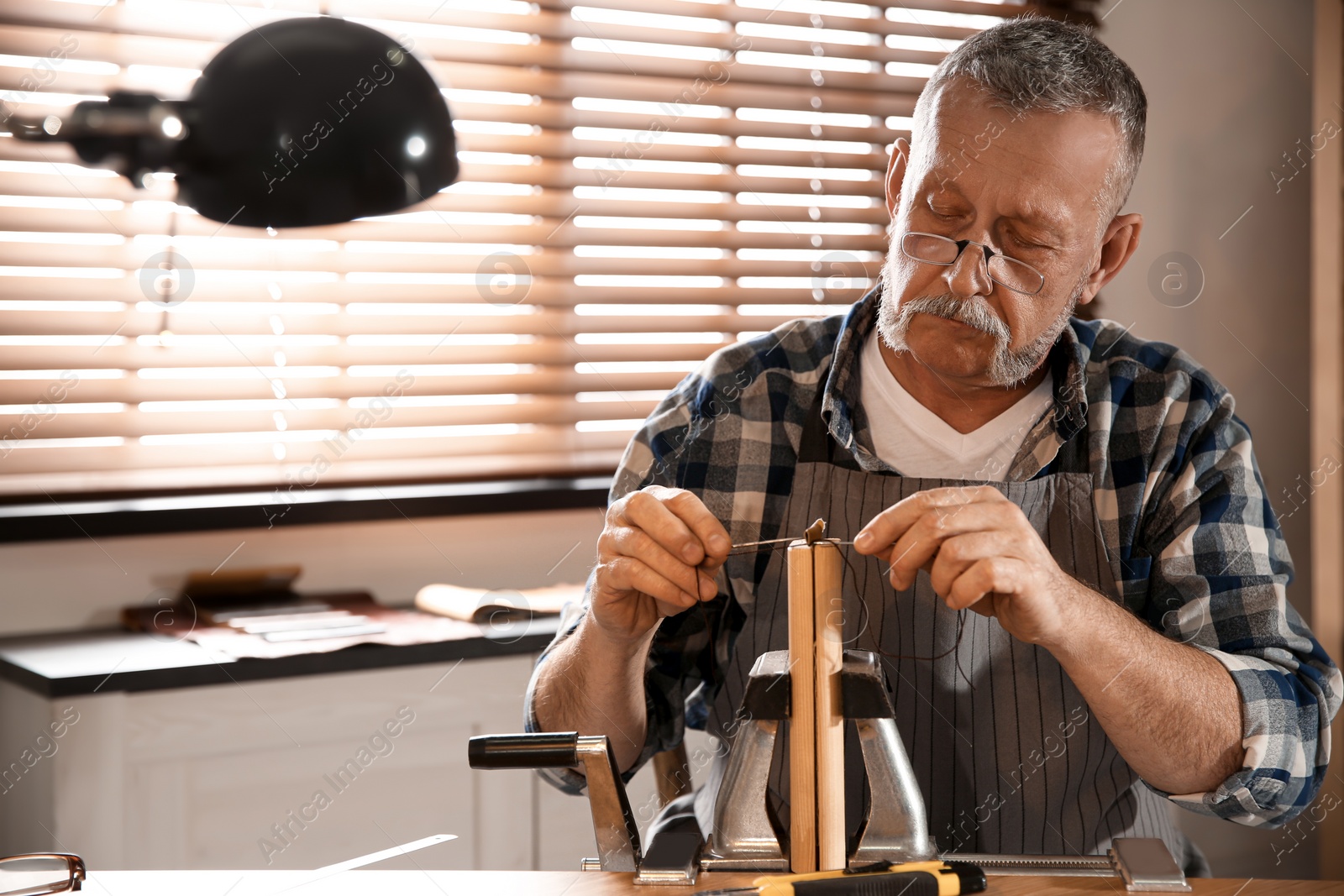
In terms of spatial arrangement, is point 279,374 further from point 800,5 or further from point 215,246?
point 800,5

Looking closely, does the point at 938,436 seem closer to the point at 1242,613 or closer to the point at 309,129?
the point at 1242,613

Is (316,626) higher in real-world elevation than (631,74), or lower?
lower

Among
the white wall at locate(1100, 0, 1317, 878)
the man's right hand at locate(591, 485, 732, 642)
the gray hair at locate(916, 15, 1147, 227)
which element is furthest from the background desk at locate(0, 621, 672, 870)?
the white wall at locate(1100, 0, 1317, 878)

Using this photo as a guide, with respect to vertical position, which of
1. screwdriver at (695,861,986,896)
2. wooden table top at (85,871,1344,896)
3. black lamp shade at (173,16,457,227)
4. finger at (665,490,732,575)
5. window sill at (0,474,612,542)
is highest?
black lamp shade at (173,16,457,227)

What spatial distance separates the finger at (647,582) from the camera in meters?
0.94

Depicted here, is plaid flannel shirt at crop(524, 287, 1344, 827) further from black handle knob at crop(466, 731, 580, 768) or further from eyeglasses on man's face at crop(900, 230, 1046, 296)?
black handle knob at crop(466, 731, 580, 768)

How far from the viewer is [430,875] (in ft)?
2.82

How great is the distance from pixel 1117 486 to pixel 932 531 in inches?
16.5

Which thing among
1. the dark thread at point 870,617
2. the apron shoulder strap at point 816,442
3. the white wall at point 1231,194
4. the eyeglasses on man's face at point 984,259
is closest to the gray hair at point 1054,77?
the eyeglasses on man's face at point 984,259

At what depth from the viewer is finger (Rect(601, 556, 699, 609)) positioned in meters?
0.94

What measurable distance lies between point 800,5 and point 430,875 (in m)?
1.89

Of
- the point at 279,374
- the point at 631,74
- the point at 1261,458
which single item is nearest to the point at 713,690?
the point at 279,374

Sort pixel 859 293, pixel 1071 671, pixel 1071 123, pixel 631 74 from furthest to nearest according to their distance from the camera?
1. pixel 859 293
2. pixel 631 74
3. pixel 1071 123
4. pixel 1071 671

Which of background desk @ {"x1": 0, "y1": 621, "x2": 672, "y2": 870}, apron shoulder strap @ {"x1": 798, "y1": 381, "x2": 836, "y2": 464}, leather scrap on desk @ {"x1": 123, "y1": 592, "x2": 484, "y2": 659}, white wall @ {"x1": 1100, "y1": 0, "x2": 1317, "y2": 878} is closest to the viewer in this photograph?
apron shoulder strap @ {"x1": 798, "y1": 381, "x2": 836, "y2": 464}
